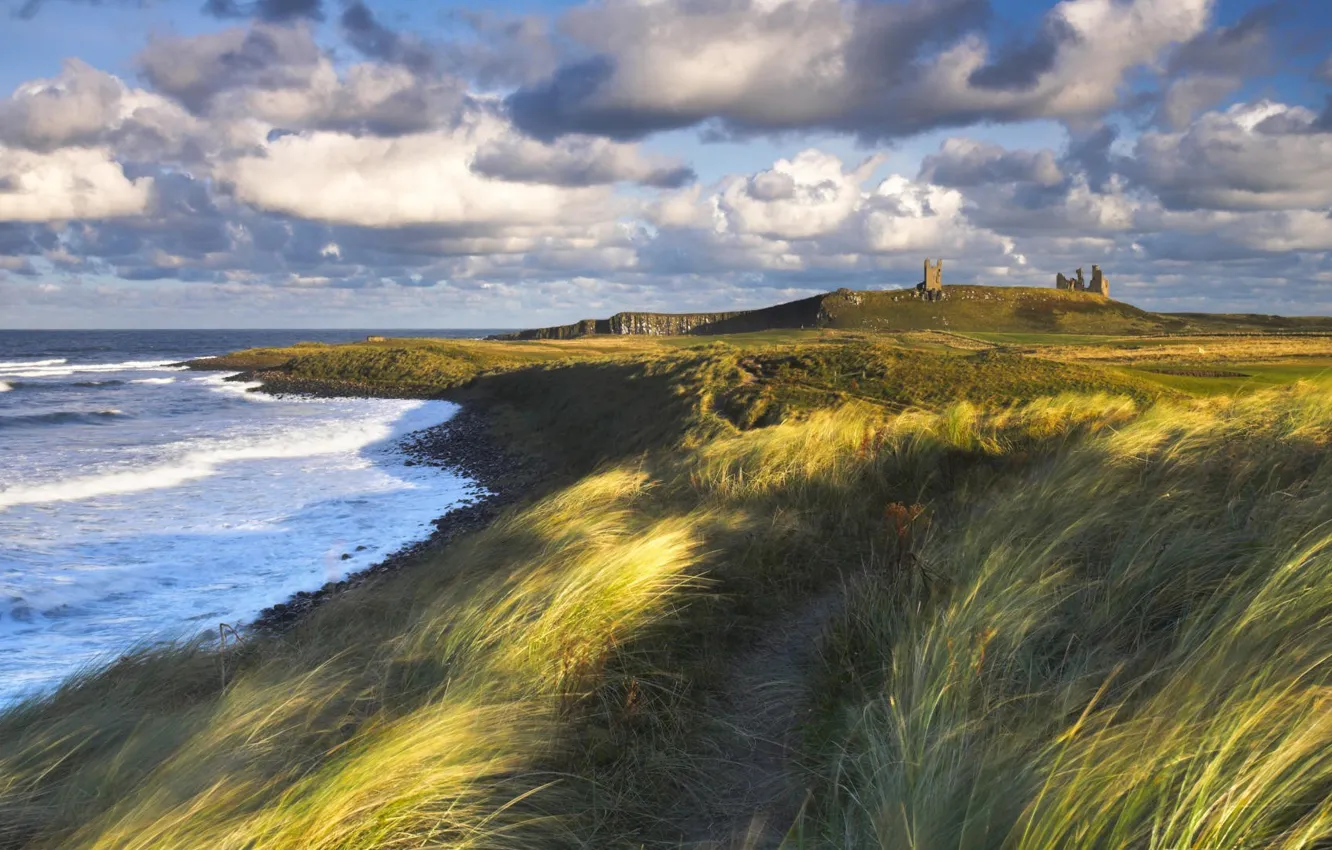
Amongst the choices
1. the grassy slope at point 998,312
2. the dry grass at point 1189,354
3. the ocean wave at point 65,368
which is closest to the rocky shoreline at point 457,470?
the dry grass at point 1189,354

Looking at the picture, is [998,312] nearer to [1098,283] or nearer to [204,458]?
[1098,283]

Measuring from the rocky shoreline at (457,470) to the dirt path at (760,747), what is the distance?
6.12 metres

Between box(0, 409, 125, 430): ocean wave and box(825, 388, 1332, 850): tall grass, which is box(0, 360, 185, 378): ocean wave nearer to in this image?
box(0, 409, 125, 430): ocean wave

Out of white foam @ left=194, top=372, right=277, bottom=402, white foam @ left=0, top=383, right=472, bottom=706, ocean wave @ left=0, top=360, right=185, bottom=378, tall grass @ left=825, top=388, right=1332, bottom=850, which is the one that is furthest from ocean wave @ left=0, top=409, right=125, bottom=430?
tall grass @ left=825, top=388, right=1332, bottom=850

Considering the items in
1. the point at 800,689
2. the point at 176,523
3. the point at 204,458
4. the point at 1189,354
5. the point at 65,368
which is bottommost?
the point at 176,523

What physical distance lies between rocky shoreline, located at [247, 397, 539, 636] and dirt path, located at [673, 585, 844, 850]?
6116mm

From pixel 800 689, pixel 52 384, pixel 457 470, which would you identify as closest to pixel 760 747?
pixel 800 689

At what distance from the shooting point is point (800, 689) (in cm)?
418

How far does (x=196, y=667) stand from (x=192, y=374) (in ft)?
206

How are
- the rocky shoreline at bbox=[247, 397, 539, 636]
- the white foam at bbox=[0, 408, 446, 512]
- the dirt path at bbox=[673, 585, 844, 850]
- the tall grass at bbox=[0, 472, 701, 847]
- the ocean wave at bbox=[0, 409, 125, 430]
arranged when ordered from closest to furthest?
the tall grass at bbox=[0, 472, 701, 847] < the dirt path at bbox=[673, 585, 844, 850] < the rocky shoreline at bbox=[247, 397, 539, 636] < the white foam at bbox=[0, 408, 446, 512] < the ocean wave at bbox=[0, 409, 125, 430]

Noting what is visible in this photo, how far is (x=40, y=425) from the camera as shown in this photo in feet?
99.1

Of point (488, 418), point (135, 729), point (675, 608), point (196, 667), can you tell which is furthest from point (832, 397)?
point (488, 418)

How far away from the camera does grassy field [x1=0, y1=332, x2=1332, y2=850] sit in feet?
8.21

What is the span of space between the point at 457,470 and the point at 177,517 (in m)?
6.93
